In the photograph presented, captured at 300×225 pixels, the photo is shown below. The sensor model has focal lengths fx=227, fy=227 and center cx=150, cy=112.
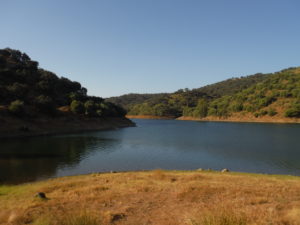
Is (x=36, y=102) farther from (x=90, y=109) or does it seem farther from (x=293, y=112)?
(x=293, y=112)

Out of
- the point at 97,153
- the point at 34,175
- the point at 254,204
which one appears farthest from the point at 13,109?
the point at 254,204

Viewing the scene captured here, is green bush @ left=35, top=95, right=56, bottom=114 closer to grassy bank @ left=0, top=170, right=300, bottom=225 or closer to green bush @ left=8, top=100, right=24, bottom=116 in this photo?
green bush @ left=8, top=100, right=24, bottom=116

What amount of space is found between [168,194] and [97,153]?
2657 cm

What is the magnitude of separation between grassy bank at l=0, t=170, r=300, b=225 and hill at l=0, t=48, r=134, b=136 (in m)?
52.3

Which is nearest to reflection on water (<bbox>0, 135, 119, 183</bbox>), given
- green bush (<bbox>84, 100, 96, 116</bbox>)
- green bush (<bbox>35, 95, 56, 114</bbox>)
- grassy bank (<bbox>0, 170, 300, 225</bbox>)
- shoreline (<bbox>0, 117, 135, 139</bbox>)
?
grassy bank (<bbox>0, 170, 300, 225</bbox>)

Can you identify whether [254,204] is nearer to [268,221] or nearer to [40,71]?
[268,221]

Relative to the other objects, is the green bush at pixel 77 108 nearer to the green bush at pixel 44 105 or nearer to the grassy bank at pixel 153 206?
the green bush at pixel 44 105

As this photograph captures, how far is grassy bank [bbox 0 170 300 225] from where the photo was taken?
7.62 meters

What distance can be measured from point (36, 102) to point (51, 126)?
10.6 metres

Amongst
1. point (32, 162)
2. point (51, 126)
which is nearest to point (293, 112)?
point (51, 126)

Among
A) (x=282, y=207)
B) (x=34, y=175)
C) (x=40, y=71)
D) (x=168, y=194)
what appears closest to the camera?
(x=282, y=207)

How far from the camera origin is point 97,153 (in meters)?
38.2

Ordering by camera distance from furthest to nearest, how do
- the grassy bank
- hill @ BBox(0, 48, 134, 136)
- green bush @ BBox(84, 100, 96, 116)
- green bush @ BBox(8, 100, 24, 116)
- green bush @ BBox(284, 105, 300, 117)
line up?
green bush @ BBox(284, 105, 300, 117), green bush @ BBox(84, 100, 96, 116), hill @ BBox(0, 48, 134, 136), green bush @ BBox(8, 100, 24, 116), the grassy bank

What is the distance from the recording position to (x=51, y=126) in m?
70.9
